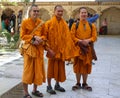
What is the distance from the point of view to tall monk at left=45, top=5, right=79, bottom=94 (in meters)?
6.32

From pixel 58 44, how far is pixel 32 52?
2.51 feet

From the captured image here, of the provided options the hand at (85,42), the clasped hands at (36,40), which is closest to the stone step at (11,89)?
the clasped hands at (36,40)

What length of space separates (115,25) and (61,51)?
81.3 feet

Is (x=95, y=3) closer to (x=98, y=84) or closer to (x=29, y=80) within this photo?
(x=98, y=84)

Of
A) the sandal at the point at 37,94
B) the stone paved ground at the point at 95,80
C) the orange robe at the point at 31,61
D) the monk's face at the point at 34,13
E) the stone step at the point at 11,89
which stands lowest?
the stone paved ground at the point at 95,80

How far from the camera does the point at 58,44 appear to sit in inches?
251

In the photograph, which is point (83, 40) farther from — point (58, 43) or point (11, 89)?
point (11, 89)

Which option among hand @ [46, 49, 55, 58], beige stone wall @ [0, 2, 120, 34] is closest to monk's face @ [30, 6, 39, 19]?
hand @ [46, 49, 55, 58]

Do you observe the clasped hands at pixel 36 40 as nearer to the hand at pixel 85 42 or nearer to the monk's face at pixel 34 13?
the monk's face at pixel 34 13

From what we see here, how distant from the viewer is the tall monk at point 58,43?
632 centimetres

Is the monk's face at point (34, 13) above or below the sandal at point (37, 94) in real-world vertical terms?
above

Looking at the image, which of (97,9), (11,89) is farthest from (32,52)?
(97,9)

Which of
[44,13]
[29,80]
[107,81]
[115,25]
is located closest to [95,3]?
[115,25]

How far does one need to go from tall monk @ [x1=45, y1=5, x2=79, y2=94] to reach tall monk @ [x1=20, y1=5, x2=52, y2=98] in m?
0.46
